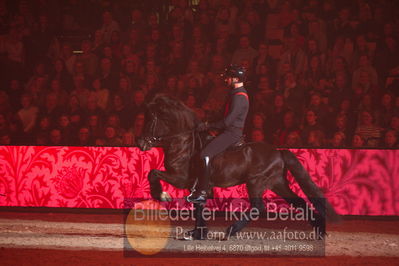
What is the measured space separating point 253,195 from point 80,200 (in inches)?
145

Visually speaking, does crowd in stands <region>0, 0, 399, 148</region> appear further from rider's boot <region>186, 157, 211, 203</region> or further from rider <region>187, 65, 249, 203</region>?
rider's boot <region>186, 157, 211, 203</region>

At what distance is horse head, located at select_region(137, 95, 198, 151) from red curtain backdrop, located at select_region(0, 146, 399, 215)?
6.86 ft

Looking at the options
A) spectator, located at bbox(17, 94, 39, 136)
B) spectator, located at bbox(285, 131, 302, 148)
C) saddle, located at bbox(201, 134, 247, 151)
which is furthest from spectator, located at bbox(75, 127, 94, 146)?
spectator, located at bbox(285, 131, 302, 148)

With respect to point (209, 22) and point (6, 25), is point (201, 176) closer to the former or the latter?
point (209, 22)

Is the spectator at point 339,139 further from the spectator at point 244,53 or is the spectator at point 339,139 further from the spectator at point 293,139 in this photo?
the spectator at point 244,53

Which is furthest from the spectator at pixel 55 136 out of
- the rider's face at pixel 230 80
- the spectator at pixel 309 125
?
the spectator at pixel 309 125

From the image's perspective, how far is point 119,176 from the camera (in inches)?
377

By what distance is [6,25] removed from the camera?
13125 millimetres

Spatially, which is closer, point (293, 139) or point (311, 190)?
point (311, 190)

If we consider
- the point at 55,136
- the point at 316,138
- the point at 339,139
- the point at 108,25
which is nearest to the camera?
the point at 339,139

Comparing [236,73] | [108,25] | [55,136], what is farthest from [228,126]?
[108,25]

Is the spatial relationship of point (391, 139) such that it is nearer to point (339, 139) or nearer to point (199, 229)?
point (339, 139)

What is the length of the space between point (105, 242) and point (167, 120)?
6.13 ft

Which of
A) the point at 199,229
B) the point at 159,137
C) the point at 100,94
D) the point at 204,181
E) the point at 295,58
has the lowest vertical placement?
the point at 199,229
